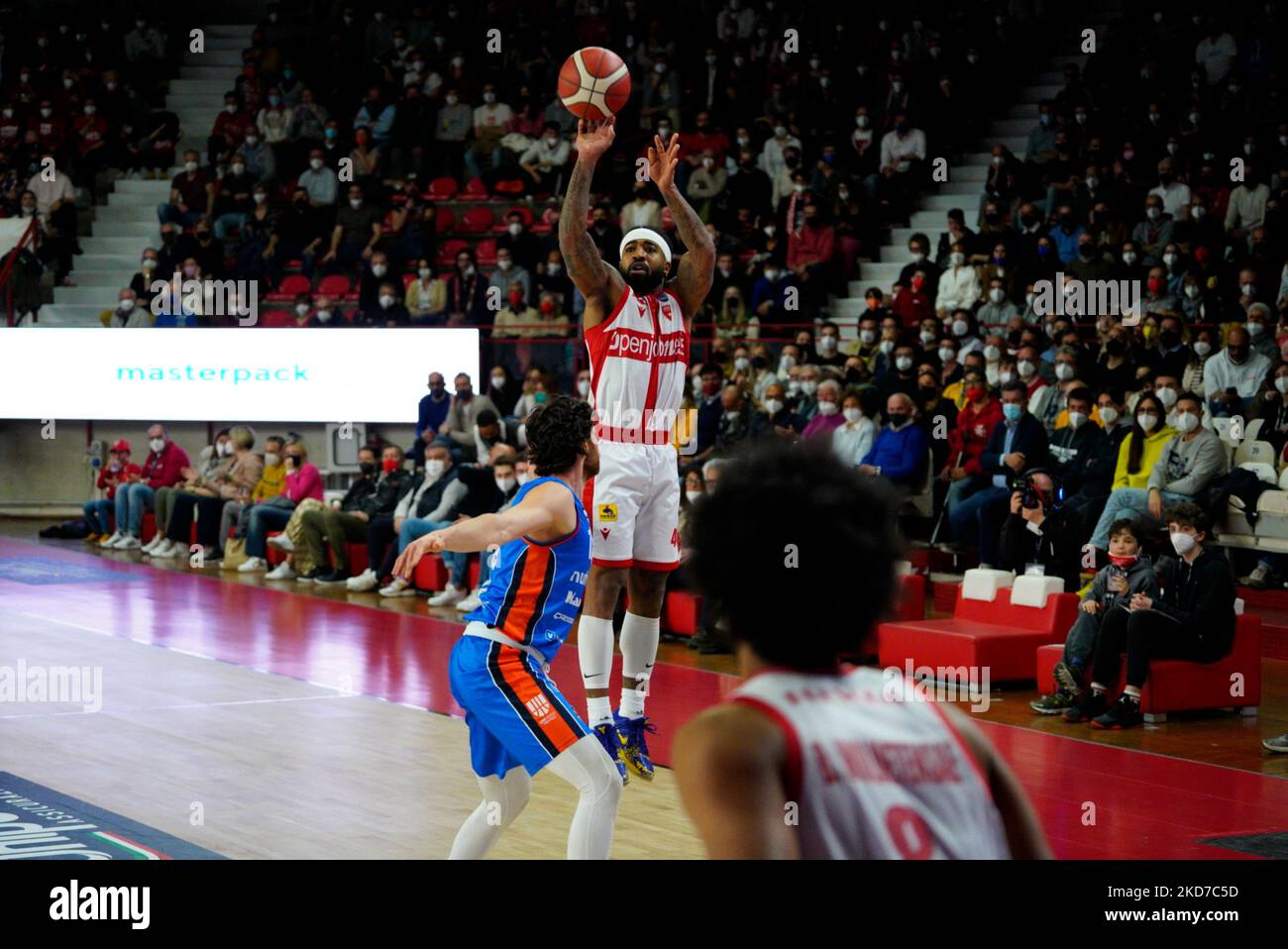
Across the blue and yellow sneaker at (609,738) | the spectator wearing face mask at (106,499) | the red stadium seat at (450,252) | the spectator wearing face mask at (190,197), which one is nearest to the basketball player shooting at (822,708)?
the blue and yellow sneaker at (609,738)

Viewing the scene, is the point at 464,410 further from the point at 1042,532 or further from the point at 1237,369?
the point at 1237,369

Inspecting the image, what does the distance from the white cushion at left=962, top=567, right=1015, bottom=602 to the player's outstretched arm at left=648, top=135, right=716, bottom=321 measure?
3.72 meters

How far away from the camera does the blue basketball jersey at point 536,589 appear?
496cm

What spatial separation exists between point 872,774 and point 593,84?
503 centimetres

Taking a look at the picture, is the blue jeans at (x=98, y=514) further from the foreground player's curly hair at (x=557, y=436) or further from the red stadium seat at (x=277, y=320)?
the foreground player's curly hair at (x=557, y=436)

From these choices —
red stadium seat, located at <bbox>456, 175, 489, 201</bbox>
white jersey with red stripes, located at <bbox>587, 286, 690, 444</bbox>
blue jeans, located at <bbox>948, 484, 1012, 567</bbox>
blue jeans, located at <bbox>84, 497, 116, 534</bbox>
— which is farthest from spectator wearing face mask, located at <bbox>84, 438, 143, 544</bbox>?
white jersey with red stripes, located at <bbox>587, 286, 690, 444</bbox>

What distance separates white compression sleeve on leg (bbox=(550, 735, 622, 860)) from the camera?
4801mm

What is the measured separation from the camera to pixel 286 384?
18641mm

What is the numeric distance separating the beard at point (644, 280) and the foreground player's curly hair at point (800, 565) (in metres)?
4.76

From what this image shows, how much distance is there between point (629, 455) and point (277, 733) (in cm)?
274

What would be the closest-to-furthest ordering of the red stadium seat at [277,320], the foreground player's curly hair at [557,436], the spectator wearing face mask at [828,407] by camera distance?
the foreground player's curly hair at [557,436] → the spectator wearing face mask at [828,407] → the red stadium seat at [277,320]

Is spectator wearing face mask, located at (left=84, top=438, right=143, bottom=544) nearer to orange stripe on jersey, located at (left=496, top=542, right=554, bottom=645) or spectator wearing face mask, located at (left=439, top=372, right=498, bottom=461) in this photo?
spectator wearing face mask, located at (left=439, top=372, right=498, bottom=461)

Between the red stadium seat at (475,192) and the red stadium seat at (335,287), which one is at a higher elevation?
the red stadium seat at (475,192)
